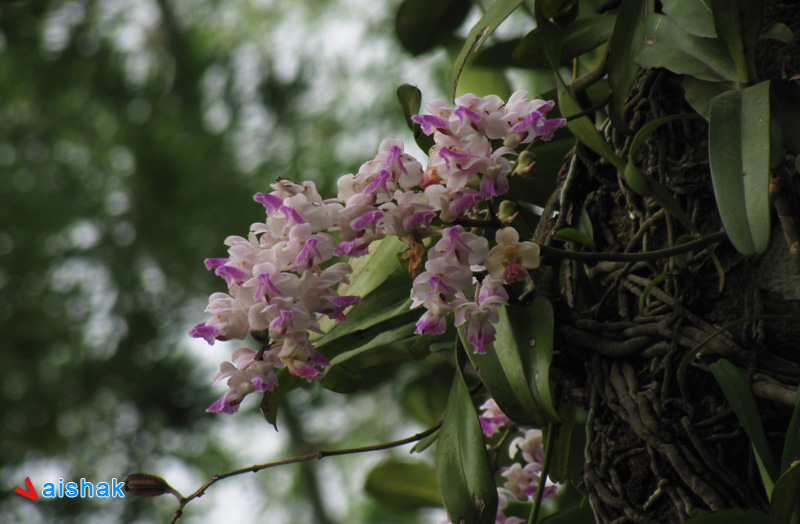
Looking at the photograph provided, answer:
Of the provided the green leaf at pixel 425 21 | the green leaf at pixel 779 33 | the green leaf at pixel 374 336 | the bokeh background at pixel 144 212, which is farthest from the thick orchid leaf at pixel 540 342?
the bokeh background at pixel 144 212

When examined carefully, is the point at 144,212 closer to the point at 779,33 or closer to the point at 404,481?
the point at 404,481

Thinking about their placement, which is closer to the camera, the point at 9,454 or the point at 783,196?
the point at 783,196

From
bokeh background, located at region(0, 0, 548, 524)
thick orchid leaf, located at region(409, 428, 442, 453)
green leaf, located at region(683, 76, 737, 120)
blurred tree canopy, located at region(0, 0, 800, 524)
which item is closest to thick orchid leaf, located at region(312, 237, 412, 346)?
blurred tree canopy, located at region(0, 0, 800, 524)

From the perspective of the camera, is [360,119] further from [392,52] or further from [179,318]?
[179,318]

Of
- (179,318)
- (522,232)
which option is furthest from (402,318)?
(179,318)

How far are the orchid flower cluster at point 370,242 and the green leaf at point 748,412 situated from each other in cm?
12

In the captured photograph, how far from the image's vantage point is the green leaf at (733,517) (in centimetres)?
37

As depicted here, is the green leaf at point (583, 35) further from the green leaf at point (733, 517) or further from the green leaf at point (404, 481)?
the green leaf at point (404, 481)

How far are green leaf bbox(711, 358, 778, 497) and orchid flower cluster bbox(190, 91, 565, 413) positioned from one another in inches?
4.7

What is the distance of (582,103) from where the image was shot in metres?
0.53

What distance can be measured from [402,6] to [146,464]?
127 cm

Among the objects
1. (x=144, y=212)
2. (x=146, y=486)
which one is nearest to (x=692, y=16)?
(x=146, y=486)

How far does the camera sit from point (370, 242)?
0.39m

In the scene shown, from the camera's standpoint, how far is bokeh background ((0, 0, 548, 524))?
1.64 meters
